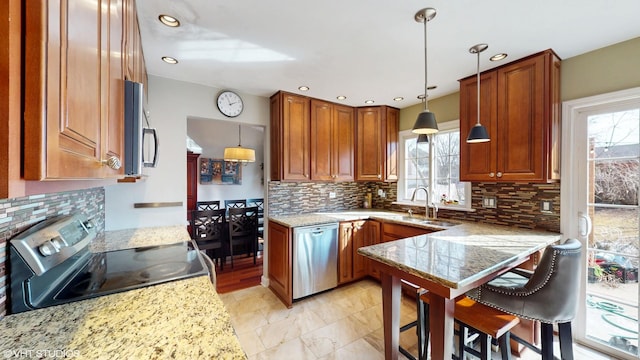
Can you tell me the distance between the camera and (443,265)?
1.38 meters

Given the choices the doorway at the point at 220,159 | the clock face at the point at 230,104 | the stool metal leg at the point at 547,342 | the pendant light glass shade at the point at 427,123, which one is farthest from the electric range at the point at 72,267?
the doorway at the point at 220,159

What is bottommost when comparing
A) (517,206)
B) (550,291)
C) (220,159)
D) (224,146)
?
(550,291)

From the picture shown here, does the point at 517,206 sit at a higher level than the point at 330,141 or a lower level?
lower

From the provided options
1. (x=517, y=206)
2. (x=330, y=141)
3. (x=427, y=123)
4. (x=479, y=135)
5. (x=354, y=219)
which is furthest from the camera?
(x=330, y=141)

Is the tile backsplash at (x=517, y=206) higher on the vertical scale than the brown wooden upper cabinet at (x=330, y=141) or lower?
lower

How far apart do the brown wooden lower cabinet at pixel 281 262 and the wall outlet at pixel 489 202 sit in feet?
6.99

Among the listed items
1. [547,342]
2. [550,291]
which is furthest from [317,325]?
[550,291]

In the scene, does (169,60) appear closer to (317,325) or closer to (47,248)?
(47,248)

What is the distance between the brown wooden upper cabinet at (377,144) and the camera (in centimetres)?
352

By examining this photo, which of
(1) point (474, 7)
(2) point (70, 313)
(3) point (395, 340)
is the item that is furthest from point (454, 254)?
(2) point (70, 313)

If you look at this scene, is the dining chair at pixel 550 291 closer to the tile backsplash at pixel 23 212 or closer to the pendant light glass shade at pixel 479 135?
the pendant light glass shade at pixel 479 135

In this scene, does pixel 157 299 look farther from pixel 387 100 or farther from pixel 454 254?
pixel 387 100

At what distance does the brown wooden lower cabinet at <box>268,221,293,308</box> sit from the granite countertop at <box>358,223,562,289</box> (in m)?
1.25

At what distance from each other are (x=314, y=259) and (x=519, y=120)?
2383 millimetres
